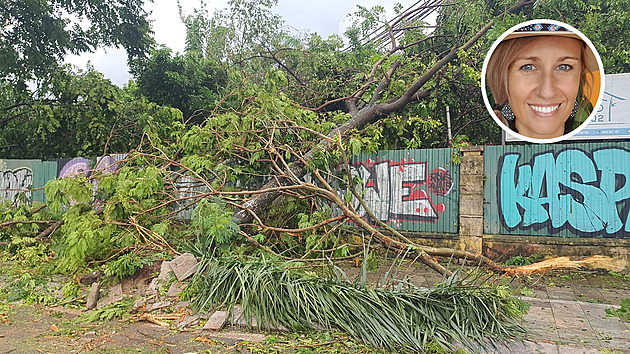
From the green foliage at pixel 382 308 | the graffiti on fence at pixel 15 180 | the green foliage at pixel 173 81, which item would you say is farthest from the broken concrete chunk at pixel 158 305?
the green foliage at pixel 173 81

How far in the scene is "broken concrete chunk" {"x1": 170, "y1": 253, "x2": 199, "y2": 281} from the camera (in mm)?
5039

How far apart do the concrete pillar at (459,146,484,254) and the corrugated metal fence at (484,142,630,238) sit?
152mm

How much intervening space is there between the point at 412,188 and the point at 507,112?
547 cm

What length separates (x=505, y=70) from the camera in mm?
2699

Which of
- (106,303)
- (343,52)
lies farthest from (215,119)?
(343,52)

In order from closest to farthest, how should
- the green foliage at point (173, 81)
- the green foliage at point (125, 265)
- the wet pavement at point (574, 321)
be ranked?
the wet pavement at point (574, 321), the green foliage at point (125, 265), the green foliage at point (173, 81)

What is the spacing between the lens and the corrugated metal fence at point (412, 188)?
306 inches

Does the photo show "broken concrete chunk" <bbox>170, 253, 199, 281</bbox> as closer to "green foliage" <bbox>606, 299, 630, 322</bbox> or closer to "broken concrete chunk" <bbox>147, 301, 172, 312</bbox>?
"broken concrete chunk" <bbox>147, 301, 172, 312</bbox>

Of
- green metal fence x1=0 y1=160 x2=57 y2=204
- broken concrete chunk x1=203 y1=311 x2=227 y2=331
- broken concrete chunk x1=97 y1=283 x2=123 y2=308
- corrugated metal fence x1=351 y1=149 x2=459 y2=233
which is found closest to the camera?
broken concrete chunk x1=203 y1=311 x2=227 y2=331

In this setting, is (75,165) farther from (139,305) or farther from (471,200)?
(471,200)

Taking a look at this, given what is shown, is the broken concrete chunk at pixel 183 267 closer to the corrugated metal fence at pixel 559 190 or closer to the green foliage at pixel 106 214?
the green foliage at pixel 106 214

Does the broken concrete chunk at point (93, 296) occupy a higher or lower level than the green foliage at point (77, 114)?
lower

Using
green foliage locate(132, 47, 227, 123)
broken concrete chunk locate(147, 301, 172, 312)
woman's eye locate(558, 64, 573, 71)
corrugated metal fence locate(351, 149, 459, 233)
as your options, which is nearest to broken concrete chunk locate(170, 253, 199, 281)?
broken concrete chunk locate(147, 301, 172, 312)

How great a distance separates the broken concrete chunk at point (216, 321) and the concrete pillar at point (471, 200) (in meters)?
4.78
